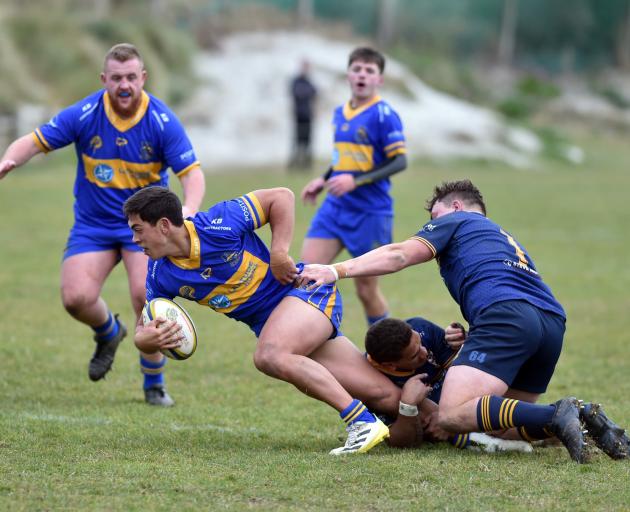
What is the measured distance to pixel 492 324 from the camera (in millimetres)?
5285

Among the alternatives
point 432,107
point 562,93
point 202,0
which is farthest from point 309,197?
point 562,93

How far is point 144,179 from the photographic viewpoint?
695 centimetres

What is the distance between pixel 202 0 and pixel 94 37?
28.0 ft

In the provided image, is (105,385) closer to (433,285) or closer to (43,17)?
(433,285)

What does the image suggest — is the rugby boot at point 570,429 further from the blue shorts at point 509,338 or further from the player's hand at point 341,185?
the player's hand at point 341,185

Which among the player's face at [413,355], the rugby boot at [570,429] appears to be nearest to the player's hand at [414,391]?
the player's face at [413,355]

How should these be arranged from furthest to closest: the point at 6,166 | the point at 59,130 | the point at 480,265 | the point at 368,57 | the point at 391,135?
the point at 368,57, the point at 391,135, the point at 59,130, the point at 6,166, the point at 480,265

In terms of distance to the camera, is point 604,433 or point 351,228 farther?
point 351,228

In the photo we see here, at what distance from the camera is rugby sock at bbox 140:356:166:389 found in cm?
682

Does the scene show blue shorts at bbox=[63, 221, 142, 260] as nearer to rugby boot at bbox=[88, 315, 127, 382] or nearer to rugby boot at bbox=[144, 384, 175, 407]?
rugby boot at bbox=[88, 315, 127, 382]

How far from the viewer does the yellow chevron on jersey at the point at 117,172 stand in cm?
689

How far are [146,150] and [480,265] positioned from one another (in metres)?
2.57

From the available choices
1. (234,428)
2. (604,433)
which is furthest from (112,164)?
(604,433)

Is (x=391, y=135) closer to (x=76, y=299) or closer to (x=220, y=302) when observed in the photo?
(x=76, y=299)
